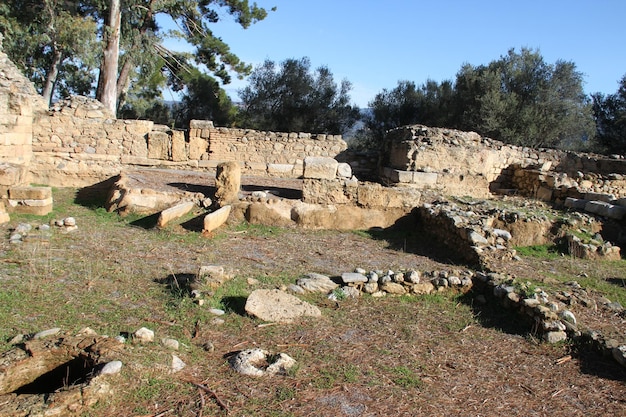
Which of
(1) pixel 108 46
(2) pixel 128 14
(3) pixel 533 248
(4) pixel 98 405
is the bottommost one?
(4) pixel 98 405

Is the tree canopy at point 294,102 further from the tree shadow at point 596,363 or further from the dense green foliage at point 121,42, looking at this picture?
the tree shadow at point 596,363

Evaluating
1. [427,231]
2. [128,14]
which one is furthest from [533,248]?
[128,14]

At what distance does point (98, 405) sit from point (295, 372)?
143 centimetres

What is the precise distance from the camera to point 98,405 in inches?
126

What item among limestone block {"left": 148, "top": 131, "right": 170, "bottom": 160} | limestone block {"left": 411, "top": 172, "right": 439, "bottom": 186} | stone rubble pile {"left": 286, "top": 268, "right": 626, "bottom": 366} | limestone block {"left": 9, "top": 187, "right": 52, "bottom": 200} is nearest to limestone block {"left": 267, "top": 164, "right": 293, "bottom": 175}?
limestone block {"left": 148, "top": 131, "right": 170, "bottom": 160}

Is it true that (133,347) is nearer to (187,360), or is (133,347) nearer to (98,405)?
(187,360)

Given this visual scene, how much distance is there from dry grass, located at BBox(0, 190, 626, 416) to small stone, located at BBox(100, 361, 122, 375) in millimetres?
61

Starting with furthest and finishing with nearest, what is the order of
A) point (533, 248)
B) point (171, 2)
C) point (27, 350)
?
point (171, 2), point (533, 248), point (27, 350)

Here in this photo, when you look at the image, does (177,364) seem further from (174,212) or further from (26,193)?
(26,193)

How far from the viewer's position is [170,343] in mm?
4098

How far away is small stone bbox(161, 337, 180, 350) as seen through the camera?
13.4 ft

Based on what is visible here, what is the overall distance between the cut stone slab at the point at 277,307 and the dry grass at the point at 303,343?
116mm

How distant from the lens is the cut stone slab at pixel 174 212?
805cm

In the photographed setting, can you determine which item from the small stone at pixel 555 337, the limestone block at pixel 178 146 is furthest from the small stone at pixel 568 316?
the limestone block at pixel 178 146
